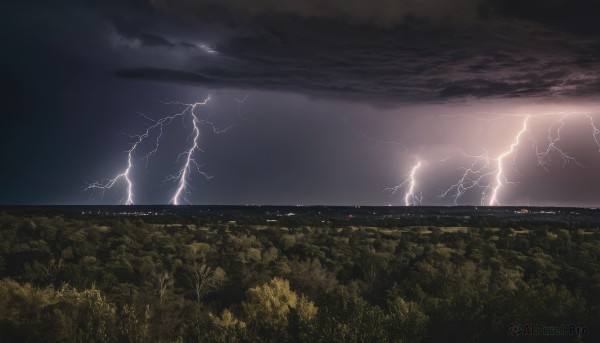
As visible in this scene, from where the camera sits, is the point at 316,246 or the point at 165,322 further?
the point at 316,246

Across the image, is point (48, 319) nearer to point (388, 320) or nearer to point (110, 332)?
point (110, 332)

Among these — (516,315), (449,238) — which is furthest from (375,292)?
(449,238)

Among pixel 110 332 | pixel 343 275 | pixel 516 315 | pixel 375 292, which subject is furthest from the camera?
pixel 343 275

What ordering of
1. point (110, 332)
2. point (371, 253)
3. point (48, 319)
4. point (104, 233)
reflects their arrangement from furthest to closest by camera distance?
1. point (104, 233)
2. point (371, 253)
3. point (48, 319)
4. point (110, 332)

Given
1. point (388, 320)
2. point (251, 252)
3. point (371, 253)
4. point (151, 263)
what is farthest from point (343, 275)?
point (388, 320)

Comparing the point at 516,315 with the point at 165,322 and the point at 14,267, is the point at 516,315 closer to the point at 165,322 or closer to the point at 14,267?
the point at 165,322

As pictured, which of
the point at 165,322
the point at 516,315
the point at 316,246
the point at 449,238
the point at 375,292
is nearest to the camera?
the point at 516,315
